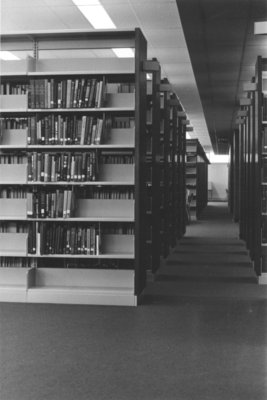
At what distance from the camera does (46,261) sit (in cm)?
579

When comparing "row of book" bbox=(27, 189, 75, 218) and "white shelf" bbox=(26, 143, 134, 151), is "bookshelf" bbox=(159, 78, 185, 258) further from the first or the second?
"row of book" bbox=(27, 189, 75, 218)

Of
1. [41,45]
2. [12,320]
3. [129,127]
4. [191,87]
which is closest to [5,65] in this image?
[41,45]

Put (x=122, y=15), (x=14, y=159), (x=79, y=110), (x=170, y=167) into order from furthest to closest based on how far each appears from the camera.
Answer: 1. (x=170, y=167)
2. (x=122, y=15)
3. (x=14, y=159)
4. (x=79, y=110)

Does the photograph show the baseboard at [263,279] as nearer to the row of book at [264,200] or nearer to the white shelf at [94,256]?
the row of book at [264,200]

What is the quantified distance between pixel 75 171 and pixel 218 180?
106ft

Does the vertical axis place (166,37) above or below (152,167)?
above

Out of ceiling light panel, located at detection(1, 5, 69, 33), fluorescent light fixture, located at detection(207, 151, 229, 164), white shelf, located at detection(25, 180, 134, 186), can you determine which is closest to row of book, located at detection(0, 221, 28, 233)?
white shelf, located at detection(25, 180, 134, 186)

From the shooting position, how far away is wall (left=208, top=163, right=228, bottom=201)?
121 feet

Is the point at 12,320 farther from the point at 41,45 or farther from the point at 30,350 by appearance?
the point at 41,45

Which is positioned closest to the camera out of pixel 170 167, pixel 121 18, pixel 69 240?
pixel 69 240

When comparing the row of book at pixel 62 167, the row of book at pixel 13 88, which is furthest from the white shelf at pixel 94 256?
the row of book at pixel 13 88

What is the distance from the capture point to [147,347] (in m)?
3.95

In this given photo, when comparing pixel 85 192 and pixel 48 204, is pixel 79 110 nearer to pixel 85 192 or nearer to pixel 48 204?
pixel 85 192

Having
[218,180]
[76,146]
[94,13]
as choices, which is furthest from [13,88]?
[218,180]
